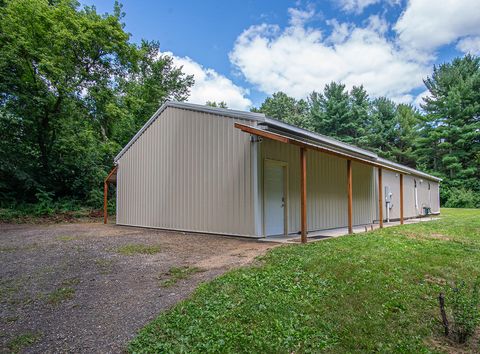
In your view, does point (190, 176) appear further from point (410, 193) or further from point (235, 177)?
point (410, 193)

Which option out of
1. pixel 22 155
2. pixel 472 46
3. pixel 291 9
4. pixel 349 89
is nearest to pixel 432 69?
pixel 472 46

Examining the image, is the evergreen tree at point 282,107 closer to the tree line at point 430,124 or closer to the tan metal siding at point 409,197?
the tree line at point 430,124

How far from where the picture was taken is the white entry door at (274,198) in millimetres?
7554

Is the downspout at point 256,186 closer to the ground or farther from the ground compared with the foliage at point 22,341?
farther from the ground

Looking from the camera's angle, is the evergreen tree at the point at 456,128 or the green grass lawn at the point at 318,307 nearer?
the green grass lawn at the point at 318,307

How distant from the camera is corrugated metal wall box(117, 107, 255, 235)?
7.48 meters

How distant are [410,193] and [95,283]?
14203 millimetres

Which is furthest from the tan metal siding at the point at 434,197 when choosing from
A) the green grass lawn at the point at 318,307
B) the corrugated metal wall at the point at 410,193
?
the green grass lawn at the point at 318,307

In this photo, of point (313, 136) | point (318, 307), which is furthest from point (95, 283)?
point (313, 136)

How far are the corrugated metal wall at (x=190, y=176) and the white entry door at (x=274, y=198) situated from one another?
551 mm

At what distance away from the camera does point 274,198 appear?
307 inches

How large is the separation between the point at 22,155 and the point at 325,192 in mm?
13343

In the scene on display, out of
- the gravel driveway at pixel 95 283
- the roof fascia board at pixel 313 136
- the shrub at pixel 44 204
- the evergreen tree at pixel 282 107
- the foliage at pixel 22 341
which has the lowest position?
the foliage at pixel 22 341

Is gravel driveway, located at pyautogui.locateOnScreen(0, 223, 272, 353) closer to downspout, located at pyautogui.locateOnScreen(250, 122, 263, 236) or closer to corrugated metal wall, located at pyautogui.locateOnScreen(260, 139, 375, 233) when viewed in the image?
downspout, located at pyautogui.locateOnScreen(250, 122, 263, 236)
